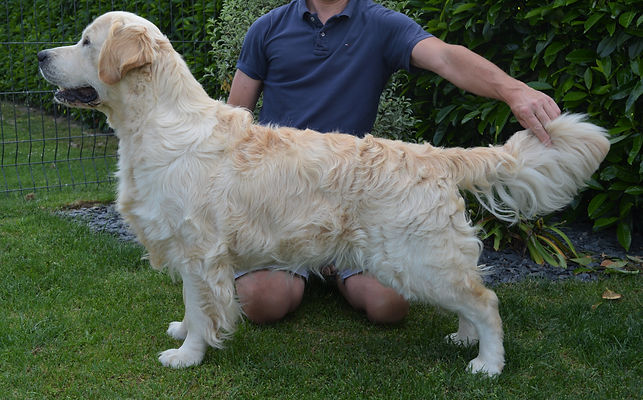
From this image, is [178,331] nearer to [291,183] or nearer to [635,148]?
[291,183]

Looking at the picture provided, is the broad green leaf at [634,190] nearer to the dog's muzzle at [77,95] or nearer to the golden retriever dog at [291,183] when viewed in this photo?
the golden retriever dog at [291,183]

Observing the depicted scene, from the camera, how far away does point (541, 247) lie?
457 cm

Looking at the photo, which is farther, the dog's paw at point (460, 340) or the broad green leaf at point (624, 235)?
the broad green leaf at point (624, 235)

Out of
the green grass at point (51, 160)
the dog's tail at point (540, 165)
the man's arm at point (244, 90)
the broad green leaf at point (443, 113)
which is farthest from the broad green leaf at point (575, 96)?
the green grass at point (51, 160)

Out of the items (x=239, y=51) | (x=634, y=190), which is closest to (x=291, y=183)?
(x=239, y=51)

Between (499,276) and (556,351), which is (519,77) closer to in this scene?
(499,276)

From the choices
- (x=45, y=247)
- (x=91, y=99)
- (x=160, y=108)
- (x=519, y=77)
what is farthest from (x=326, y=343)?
(x=519, y=77)

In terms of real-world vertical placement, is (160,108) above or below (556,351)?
above

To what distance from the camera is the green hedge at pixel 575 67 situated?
13.7 ft

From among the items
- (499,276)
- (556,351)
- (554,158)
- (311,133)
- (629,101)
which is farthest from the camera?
(499,276)

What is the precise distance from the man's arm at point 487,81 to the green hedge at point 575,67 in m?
1.39

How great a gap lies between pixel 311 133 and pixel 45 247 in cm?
262

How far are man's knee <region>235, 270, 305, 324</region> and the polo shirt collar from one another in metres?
1.53

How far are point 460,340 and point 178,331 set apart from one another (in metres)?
1.53
